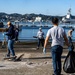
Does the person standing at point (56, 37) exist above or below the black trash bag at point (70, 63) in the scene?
above

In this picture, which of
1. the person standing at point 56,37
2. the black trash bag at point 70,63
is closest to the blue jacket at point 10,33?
the black trash bag at point 70,63

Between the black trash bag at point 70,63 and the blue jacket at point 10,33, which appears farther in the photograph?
the blue jacket at point 10,33

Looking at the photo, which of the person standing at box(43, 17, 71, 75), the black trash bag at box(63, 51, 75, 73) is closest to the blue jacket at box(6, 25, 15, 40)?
the black trash bag at box(63, 51, 75, 73)

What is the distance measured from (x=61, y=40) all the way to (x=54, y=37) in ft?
0.79

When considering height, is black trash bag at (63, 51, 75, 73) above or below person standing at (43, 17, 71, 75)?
below

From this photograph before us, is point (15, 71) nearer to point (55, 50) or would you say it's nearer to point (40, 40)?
point (55, 50)

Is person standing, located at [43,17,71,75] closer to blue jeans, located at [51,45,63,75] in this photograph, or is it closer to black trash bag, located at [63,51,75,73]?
blue jeans, located at [51,45,63,75]

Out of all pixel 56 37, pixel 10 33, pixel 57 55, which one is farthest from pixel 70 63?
pixel 10 33

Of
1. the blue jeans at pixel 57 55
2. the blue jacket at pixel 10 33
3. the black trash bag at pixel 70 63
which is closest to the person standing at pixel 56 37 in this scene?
the blue jeans at pixel 57 55

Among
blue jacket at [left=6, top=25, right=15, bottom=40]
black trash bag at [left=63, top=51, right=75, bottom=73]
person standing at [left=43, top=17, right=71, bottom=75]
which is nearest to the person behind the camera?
person standing at [left=43, top=17, right=71, bottom=75]

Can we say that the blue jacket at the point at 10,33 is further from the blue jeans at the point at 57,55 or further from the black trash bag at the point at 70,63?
the blue jeans at the point at 57,55

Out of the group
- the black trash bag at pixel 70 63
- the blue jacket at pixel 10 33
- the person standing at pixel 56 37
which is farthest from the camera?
the blue jacket at pixel 10 33

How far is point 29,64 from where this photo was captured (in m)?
14.3

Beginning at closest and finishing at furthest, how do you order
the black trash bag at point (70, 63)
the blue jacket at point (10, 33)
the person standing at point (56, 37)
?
the person standing at point (56, 37) → the black trash bag at point (70, 63) → the blue jacket at point (10, 33)
